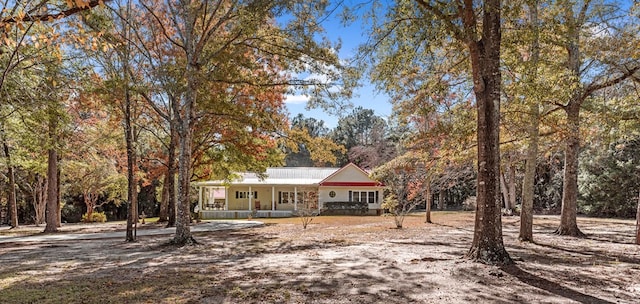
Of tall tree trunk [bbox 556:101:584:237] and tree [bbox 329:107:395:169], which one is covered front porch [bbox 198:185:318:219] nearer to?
tree [bbox 329:107:395:169]

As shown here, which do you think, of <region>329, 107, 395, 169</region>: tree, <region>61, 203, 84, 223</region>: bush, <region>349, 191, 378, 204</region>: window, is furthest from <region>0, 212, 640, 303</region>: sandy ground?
<region>61, 203, 84, 223</region>: bush

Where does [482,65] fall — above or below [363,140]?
below

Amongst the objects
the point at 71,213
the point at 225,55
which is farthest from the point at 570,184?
the point at 71,213

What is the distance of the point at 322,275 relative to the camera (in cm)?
673

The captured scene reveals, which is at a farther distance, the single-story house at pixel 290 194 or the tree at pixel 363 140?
the tree at pixel 363 140

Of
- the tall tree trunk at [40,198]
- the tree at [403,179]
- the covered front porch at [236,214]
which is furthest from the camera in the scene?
the covered front porch at [236,214]

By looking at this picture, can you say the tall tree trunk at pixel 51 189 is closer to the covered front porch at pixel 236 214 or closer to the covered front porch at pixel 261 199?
the covered front porch at pixel 236 214

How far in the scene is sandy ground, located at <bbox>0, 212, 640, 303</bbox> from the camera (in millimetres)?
5305

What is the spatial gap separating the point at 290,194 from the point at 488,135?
2647 cm

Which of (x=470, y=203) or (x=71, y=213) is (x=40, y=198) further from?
(x=470, y=203)

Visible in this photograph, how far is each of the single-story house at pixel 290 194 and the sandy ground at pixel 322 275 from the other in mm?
19052

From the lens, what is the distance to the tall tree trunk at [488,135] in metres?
7.54

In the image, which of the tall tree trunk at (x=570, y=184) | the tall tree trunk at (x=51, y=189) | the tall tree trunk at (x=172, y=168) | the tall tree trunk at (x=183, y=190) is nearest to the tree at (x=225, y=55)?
the tall tree trunk at (x=183, y=190)

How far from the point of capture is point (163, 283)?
624cm
